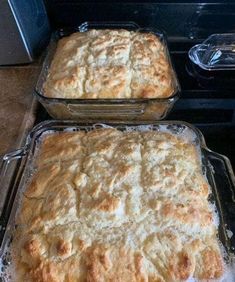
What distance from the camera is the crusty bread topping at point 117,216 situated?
0.64 metres

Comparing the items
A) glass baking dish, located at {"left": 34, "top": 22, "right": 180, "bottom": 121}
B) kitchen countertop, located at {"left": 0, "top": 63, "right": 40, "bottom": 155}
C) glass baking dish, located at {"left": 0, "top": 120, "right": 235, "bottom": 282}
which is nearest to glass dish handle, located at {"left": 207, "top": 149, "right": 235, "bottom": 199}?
glass baking dish, located at {"left": 0, "top": 120, "right": 235, "bottom": 282}

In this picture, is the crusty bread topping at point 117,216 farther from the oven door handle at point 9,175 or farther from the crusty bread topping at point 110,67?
the crusty bread topping at point 110,67

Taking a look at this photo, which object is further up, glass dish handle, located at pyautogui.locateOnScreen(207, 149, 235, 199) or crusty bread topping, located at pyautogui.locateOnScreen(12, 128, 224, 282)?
crusty bread topping, located at pyautogui.locateOnScreen(12, 128, 224, 282)

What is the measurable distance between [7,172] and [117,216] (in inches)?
12.6

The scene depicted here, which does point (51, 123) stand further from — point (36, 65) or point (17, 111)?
point (36, 65)

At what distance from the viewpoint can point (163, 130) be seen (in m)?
0.90

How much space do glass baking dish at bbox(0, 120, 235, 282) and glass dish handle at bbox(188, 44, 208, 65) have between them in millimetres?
340

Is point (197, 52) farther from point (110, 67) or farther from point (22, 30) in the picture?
point (22, 30)

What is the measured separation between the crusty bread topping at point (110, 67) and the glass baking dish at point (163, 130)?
0.10m

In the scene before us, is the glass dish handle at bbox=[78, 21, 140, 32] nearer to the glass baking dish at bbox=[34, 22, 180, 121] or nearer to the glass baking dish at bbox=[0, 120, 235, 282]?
the glass baking dish at bbox=[34, 22, 180, 121]

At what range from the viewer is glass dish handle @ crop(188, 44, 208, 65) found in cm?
113

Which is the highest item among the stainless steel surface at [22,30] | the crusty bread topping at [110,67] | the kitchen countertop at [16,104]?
the stainless steel surface at [22,30]

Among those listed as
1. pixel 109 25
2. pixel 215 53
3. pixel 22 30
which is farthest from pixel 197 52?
pixel 22 30

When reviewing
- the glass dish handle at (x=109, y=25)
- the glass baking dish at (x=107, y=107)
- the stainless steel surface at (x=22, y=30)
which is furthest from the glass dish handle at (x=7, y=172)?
the glass dish handle at (x=109, y=25)
